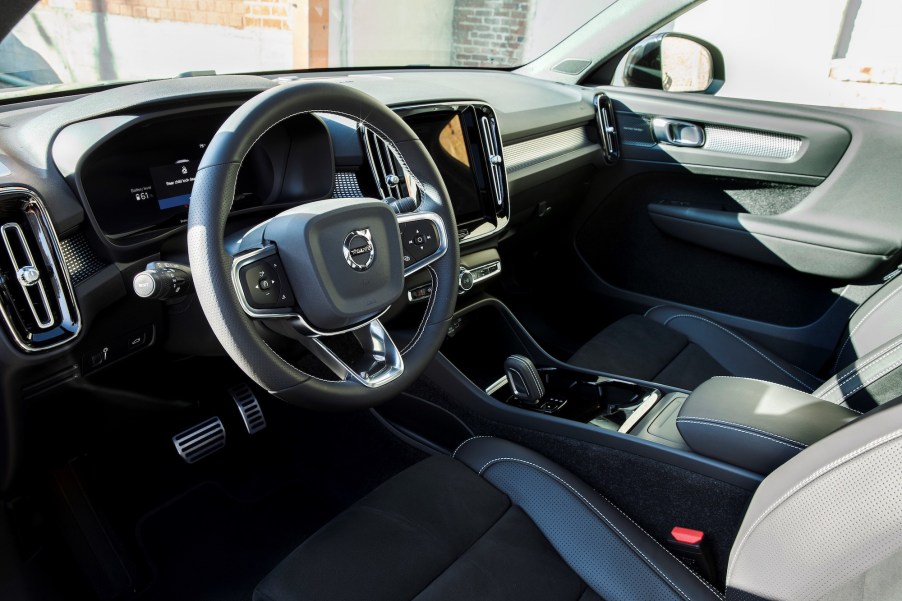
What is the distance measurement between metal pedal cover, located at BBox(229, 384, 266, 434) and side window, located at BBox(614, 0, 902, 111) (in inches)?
67.9

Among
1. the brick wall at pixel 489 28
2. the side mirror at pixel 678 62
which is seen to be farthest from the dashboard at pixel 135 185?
the brick wall at pixel 489 28

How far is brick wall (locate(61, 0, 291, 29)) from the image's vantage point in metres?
1.98

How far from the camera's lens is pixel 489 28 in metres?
5.09

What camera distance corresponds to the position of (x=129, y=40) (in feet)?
5.92

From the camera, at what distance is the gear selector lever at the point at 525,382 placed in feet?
5.74

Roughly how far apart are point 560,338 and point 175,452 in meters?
1.37

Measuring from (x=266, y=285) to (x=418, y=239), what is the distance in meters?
0.31

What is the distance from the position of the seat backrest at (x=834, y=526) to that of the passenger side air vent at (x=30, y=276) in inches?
42.1

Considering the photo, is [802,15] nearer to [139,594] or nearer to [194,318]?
[194,318]

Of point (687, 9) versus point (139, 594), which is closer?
point (139, 594)

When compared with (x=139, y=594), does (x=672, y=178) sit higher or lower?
higher

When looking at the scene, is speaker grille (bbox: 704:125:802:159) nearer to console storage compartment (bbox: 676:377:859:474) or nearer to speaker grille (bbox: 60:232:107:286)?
console storage compartment (bbox: 676:377:859:474)

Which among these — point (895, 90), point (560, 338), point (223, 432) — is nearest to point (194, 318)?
point (223, 432)

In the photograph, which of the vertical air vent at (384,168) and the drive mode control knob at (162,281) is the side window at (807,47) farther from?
the drive mode control knob at (162,281)
